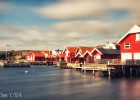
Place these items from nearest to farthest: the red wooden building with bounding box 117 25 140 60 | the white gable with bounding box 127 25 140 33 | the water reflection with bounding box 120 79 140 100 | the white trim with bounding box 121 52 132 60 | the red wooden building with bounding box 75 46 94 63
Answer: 1. the water reflection with bounding box 120 79 140 100
2. the white gable with bounding box 127 25 140 33
3. the red wooden building with bounding box 117 25 140 60
4. the white trim with bounding box 121 52 132 60
5. the red wooden building with bounding box 75 46 94 63

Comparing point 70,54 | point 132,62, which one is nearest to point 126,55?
point 132,62

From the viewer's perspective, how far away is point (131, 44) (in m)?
59.3

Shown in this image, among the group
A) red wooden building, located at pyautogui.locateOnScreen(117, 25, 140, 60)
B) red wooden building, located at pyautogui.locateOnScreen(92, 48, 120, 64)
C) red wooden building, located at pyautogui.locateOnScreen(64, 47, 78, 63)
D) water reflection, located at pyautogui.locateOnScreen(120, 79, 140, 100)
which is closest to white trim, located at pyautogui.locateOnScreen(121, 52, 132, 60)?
red wooden building, located at pyautogui.locateOnScreen(117, 25, 140, 60)

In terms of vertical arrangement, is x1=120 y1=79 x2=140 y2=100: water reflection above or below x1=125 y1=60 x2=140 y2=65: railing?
below

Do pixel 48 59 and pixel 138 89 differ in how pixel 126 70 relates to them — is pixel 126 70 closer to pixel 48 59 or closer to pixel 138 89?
pixel 138 89

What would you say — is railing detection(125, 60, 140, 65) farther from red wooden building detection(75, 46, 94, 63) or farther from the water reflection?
red wooden building detection(75, 46, 94, 63)

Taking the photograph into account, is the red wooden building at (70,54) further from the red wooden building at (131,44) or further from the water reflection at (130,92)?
the water reflection at (130,92)

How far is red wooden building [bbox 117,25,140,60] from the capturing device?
189 ft

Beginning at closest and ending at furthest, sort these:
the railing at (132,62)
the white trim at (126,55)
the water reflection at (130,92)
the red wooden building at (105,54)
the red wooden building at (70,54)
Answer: the water reflection at (130,92) < the railing at (132,62) < the white trim at (126,55) < the red wooden building at (105,54) < the red wooden building at (70,54)

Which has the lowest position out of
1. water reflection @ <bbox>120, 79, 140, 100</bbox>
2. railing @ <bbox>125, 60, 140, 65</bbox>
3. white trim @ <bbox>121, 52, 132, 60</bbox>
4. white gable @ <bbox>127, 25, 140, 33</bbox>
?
water reflection @ <bbox>120, 79, 140, 100</bbox>

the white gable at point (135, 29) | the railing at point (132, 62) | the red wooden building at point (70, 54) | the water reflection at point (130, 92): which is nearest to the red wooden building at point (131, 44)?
the white gable at point (135, 29)

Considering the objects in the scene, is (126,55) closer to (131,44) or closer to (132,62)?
(131,44)

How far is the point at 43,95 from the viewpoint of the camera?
3466 cm

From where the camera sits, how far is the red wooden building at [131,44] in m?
57.7
